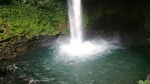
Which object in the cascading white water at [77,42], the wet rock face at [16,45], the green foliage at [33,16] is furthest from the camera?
the green foliage at [33,16]

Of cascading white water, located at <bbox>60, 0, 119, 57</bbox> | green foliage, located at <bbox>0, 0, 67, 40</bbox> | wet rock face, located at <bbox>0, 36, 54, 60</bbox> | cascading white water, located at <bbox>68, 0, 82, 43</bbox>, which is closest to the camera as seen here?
wet rock face, located at <bbox>0, 36, 54, 60</bbox>

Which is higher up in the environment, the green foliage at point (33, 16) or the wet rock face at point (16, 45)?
the green foliage at point (33, 16)

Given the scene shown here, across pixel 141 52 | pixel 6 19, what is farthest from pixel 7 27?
pixel 141 52

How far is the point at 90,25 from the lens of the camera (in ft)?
78.5

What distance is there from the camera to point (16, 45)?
2034 centimetres

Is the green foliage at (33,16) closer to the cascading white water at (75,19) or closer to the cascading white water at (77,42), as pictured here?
the cascading white water at (75,19)

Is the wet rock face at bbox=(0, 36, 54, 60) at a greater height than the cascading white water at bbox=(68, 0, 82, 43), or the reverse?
the cascading white water at bbox=(68, 0, 82, 43)

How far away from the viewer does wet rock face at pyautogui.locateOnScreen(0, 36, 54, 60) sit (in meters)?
19.4

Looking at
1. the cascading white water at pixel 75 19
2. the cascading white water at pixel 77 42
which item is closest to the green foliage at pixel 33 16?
the cascading white water at pixel 75 19

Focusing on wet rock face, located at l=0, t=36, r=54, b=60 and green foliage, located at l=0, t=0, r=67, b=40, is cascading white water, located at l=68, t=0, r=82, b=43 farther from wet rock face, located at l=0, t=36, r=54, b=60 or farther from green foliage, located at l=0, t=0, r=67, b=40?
wet rock face, located at l=0, t=36, r=54, b=60

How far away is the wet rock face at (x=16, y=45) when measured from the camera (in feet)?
63.8

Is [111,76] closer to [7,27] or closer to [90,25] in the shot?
[90,25]

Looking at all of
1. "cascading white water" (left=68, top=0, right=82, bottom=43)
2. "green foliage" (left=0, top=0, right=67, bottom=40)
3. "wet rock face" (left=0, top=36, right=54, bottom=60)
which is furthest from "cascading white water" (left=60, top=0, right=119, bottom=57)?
"wet rock face" (left=0, top=36, right=54, bottom=60)

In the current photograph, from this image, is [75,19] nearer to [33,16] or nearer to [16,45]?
[33,16]
